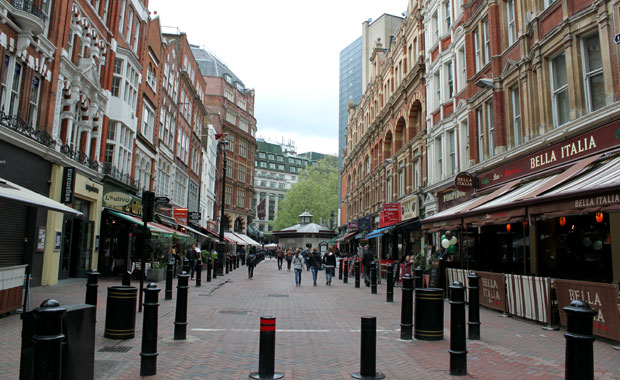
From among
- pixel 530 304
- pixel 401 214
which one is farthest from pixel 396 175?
pixel 530 304

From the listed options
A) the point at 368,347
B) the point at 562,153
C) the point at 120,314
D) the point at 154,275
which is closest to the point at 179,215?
the point at 154,275

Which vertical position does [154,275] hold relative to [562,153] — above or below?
below

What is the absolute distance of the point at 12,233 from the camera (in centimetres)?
1352

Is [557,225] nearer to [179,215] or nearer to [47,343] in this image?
[47,343]

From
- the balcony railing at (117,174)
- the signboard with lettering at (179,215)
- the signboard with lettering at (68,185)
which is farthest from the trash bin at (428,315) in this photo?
the signboard with lettering at (179,215)

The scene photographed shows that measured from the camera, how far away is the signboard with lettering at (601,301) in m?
7.58

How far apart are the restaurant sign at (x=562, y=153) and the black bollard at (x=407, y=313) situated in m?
6.55

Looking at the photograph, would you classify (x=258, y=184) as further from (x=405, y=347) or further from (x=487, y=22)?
(x=405, y=347)

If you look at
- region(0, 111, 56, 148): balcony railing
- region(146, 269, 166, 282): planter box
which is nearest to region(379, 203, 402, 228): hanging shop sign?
region(146, 269, 166, 282): planter box

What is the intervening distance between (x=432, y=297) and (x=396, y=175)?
83.2 feet

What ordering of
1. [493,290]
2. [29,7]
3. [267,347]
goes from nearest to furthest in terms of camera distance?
[267,347], [493,290], [29,7]

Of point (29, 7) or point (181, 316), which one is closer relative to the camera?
point (181, 316)

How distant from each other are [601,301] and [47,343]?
8.44 m

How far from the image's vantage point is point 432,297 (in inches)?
306
